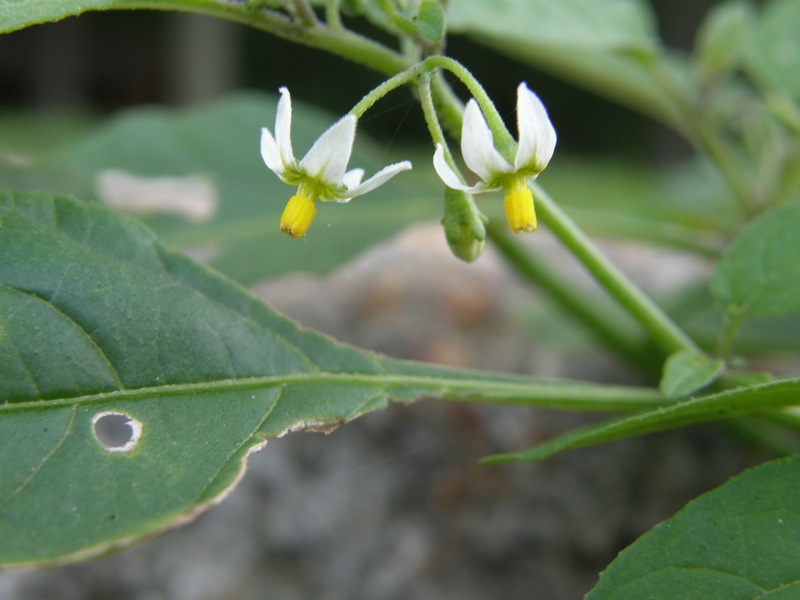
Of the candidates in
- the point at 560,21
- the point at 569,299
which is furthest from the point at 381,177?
the point at 569,299

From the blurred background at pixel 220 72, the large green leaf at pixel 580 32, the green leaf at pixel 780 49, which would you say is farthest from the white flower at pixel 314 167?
the blurred background at pixel 220 72

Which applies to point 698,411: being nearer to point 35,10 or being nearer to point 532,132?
point 532,132

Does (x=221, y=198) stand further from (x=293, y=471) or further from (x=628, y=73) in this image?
(x=628, y=73)

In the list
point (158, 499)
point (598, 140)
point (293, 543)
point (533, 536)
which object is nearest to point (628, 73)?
point (533, 536)

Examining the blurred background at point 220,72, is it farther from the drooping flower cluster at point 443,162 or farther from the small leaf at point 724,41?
the drooping flower cluster at point 443,162

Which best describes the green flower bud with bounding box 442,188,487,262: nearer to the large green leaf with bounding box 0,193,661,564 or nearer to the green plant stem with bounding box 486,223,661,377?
the large green leaf with bounding box 0,193,661,564

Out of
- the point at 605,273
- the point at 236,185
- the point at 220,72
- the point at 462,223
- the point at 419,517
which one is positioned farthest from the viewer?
the point at 220,72
